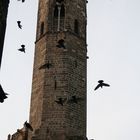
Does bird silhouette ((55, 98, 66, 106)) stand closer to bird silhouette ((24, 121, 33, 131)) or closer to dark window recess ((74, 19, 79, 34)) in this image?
bird silhouette ((24, 121, 33, 131))

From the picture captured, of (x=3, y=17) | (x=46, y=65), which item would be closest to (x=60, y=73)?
(x=46, y=65)

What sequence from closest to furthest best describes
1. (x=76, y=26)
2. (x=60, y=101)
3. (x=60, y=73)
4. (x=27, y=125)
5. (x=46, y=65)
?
1. (x=60, y=101)
2. (x=27, y=125)
3. (x=60, y=73)
4. (x=46, y=65)
5. (x=76, y=26)

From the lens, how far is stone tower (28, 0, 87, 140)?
16.9m

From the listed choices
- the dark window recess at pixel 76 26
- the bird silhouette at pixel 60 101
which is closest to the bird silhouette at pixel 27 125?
the bird silhouette at pixel 60 101

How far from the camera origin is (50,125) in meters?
16.8

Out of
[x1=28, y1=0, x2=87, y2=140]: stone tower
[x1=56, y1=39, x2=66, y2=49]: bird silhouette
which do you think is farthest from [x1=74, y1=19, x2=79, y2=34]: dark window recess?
[x1=56, y1=39, x2=66, y2=49]: bird silhouette

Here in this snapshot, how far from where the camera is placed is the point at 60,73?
17.8m

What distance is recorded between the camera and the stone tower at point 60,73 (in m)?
16.9

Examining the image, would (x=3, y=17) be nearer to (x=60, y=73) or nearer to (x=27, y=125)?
(x=27, y=125)

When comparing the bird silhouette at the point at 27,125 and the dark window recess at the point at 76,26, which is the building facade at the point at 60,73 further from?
the bird silhouette at the point at 27,125

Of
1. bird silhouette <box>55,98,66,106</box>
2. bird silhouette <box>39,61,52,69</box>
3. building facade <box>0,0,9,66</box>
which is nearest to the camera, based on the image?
building facade <box>0,0,9,66</box>

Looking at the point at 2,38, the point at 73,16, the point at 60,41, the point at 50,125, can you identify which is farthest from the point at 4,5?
the point at 73,16

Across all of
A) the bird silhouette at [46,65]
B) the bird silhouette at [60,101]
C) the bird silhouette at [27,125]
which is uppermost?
the bird silhouette at [46,65]

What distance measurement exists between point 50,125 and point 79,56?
359 cm
